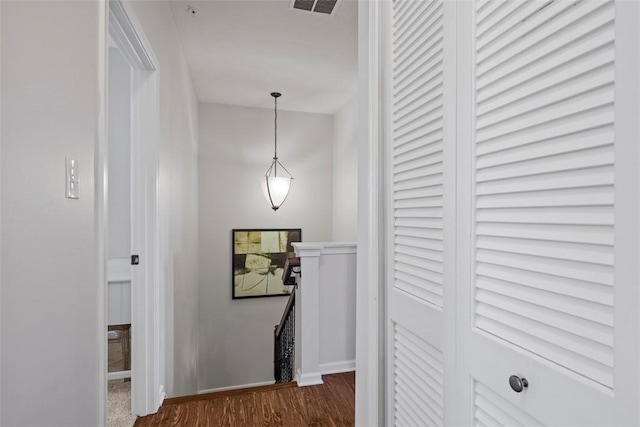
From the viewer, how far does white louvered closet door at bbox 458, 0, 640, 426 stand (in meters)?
0.52

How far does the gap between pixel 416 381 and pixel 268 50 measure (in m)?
2.92

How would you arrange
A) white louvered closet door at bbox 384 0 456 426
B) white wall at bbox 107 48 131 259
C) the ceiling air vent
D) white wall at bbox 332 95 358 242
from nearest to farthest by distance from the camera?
white louvered closet door at bbox 384 0 456 426, the ceiling air vent, white wall at bbox 107 48 131 259, white wall at bbox 332 95 358 242

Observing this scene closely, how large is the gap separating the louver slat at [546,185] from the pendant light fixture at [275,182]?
3.65 m

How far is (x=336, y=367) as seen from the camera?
2652 millimetres

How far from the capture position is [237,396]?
88.8 inches

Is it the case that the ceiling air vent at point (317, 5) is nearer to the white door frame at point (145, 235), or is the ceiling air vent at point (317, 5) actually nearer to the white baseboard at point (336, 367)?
the white door frame at point (145, 235)

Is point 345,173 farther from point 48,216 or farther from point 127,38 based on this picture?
point 48,216

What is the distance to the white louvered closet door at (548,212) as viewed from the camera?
0.52 meters

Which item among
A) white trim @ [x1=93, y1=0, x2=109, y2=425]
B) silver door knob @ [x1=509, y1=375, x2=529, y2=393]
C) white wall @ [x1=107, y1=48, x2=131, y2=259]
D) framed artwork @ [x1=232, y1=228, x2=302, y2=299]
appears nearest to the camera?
silver door knob @ [x1=509, y1=375, x2=529, y2=393]

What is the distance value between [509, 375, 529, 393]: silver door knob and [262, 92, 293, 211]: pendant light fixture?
3.82 m

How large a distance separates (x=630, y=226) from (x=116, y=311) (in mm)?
2485

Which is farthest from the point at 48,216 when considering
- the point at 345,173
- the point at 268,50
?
the point at 345,173

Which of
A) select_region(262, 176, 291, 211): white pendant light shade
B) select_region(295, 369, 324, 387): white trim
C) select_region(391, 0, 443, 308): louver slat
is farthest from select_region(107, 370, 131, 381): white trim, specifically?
select_region(262, 176, 291, 211): white pendant light shade

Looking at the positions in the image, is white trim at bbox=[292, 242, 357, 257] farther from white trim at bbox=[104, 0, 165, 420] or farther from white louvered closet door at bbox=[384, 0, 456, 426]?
white louvered closet door at bbox=[384, 0, 456, 426]
